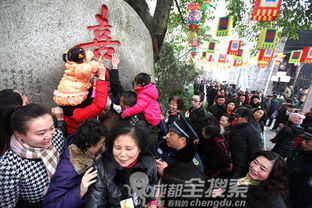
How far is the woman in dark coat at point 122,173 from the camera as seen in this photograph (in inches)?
56.9

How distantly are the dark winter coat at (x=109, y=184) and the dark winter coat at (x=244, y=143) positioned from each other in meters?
2.07

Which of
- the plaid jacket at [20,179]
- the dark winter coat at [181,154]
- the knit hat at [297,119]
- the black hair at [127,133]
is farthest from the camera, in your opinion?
the knit hat at [297,119]

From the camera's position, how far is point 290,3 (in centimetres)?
472

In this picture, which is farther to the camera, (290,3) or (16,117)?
(290,3)

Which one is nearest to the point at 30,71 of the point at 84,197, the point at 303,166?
the point at 84,197

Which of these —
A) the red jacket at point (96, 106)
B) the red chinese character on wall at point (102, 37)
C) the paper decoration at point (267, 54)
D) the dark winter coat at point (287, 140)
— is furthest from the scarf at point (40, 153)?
the paper decoration at point (267, 54)

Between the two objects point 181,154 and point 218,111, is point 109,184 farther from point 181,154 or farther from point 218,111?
point 218,111

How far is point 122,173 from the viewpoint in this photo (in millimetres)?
1507

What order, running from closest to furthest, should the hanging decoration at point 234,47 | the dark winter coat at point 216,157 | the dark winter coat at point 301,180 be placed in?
1. the dark winter coat at point 301,180
2. the dark winter coat at point 216,157
3. the hanging decoration at point 234,47

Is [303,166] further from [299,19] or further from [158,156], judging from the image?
[299,19]

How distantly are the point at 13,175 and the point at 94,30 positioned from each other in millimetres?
2345

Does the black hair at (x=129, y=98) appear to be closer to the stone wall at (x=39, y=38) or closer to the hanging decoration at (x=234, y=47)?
the stone wall at (x=39, y=38)

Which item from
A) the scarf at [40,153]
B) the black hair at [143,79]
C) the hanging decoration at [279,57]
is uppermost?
the hanging decoration at [279,57]

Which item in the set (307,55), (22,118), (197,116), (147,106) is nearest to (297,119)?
(197,116)
